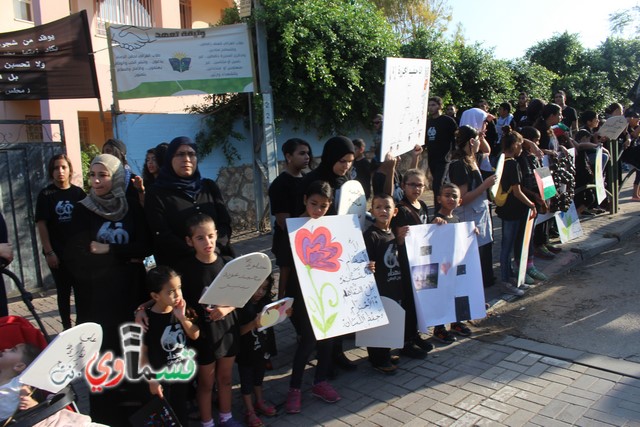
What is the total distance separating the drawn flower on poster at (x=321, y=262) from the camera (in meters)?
3.61

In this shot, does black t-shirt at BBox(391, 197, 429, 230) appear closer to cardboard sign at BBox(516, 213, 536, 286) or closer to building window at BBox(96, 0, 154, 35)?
cardboard sign at BBox(516, 213, 536, 286)

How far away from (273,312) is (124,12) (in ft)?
38.7

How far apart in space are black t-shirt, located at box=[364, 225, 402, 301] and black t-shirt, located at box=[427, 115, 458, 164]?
3996 millimetres

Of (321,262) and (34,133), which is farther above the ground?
(34,133)

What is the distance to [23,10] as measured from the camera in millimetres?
11148

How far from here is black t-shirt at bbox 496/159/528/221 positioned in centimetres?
567

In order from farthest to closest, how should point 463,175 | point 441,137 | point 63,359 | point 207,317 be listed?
1. point 441,137
2. point 463,175
3. point 207,317
4. point 63,359

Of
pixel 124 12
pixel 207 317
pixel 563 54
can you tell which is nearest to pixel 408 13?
pixel 563 54

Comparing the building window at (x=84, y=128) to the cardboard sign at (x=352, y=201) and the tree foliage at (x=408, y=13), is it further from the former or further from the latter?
the tree foliage at (x=408, y=13)

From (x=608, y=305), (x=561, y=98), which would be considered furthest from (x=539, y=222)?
(x=561, y=98)

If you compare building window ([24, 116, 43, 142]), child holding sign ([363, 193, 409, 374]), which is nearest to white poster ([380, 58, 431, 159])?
child holding sign ([363, 193, 409, 374])

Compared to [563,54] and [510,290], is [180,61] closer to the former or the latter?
[510,290]

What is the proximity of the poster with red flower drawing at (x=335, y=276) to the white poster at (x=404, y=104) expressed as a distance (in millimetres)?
840

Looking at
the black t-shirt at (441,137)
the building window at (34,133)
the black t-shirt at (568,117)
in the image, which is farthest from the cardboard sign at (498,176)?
the building window at (34,133)
